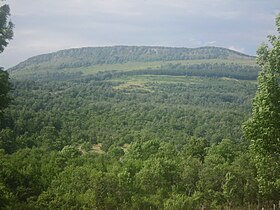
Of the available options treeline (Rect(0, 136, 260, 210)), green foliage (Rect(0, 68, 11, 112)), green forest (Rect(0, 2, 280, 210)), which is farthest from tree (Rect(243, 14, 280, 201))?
treeline (Rect(0, 136, 260, 210))

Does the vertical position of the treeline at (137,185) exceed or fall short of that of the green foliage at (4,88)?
it falls short

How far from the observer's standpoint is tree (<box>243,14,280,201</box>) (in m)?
18.4

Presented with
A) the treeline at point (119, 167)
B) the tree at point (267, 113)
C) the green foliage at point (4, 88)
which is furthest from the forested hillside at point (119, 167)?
the tree at point (267, 113)

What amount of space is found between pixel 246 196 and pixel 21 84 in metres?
147

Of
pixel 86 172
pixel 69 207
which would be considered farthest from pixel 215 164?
pixel 69 207

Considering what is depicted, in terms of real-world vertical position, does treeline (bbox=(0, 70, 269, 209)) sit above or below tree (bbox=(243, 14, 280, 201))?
below

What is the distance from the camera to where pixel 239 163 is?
1940 inches

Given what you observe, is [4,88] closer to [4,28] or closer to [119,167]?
[4,28]

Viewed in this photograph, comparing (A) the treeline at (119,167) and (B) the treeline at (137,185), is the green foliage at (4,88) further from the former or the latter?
(B) the treeline at (137,185)

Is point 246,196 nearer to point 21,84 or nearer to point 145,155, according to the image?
point 145,155

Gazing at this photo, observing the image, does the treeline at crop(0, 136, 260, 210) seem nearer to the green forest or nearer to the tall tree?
the green forest

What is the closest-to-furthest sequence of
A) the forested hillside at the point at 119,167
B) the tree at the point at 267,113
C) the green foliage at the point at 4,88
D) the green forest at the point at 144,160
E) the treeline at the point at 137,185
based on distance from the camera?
the green foliage at the point at 4,88 → the tree at the point at 267,113 → the green forest at the point at 144,160 → the treeline at the point at 137,185 → the forested hillside at the point at 119,167

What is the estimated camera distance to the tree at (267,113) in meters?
18.4

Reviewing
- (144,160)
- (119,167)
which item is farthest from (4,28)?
(144,160)
